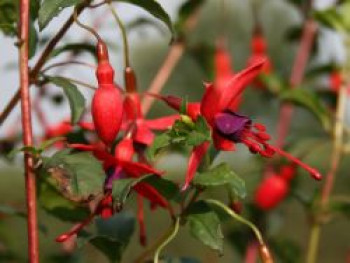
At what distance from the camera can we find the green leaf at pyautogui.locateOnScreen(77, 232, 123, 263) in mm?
840

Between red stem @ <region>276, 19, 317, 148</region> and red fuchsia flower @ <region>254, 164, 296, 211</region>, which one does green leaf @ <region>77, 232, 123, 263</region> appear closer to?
red fuchsia flower @ <region>254, 164, 296, 211</region>

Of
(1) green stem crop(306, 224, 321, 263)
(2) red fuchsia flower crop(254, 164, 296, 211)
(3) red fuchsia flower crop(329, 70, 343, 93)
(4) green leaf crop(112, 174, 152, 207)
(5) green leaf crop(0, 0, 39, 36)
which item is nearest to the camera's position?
(4) green leaf crop(112, 174, 152, 207)

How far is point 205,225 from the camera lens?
0.81m

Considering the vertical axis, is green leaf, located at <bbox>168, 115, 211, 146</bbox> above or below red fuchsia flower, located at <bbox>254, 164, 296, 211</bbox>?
above

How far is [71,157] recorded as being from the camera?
794 mm

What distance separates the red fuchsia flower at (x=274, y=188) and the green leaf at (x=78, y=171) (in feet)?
3.04

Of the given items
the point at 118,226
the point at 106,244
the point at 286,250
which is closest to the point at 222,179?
the point at 106,244

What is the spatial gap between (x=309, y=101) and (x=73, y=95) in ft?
2.49

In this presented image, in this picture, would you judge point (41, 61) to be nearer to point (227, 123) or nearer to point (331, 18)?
point (227, 123)

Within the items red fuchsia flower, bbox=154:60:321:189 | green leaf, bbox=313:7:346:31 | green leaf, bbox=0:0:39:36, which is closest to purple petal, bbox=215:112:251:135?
red fuchsia flower, bbox=154:60:321:189

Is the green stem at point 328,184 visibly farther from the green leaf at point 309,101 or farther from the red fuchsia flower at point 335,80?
the red fuchsia flower at point 335,80

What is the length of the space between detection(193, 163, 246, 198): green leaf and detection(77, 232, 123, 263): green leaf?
0.12 metres

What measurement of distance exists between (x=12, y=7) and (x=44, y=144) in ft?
0.69

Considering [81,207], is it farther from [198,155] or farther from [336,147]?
[336,147]
